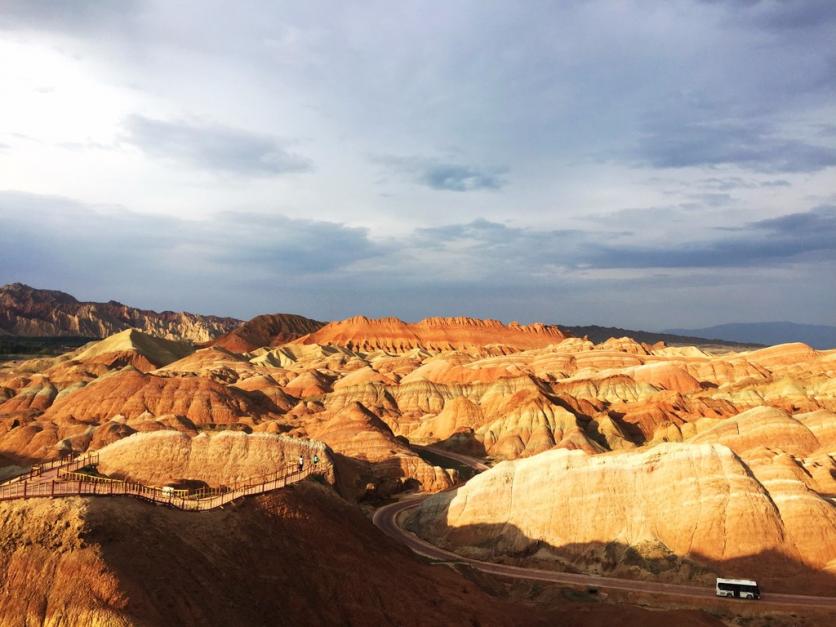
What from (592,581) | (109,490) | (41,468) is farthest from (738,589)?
(41,468)

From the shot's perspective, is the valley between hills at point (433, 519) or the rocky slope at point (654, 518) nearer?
the valley between hills at point (433, 519)

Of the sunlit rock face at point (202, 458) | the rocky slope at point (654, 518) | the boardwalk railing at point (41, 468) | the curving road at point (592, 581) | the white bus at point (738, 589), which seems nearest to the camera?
the boardwalk railing at point (41, 468)

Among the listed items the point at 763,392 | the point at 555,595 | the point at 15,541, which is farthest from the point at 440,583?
the point at 763,392

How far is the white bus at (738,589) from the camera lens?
48250 mm

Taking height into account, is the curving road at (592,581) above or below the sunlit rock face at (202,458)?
below

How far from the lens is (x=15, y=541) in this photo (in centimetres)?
3103

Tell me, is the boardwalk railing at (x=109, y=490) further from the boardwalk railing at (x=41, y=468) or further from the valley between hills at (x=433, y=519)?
the boardwalk railing at (x=41, y=468)

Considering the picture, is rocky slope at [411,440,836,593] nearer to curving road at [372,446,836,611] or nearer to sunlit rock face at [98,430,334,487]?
curving road at [372,446,836,611]

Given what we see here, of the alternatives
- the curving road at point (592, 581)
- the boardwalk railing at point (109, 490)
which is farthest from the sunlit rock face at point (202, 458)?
the boardwalk railing at point (109, 490)

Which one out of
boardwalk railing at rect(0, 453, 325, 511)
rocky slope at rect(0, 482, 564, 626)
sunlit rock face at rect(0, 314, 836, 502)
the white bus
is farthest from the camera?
sunlit rock face at rect(0, 314, 836, 502)

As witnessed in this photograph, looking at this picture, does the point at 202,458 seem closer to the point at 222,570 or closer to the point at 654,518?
the point at 222,570

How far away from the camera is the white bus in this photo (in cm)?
4825

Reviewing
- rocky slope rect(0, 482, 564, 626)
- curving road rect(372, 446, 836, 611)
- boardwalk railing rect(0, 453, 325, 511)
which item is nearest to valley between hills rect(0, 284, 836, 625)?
rocky slope rect(0, 482, 564, 626)

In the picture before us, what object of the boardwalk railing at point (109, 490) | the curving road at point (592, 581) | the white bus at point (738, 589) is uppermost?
the boardwalk railing at point (109, 490)
